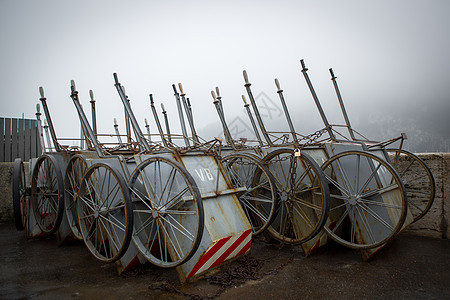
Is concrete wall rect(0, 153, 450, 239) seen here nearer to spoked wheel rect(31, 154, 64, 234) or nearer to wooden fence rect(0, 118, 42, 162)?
spoked wheel rect(31, 154, 64, 234)

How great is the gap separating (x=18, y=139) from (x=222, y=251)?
22.5 ft

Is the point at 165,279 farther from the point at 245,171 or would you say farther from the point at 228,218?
the point at 245,171

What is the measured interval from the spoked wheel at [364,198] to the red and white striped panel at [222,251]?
4.01 feet

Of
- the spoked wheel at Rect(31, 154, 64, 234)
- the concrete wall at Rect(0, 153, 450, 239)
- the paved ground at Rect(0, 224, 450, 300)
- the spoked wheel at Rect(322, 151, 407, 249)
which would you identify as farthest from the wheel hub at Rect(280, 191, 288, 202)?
the spoked wheel at Rect(31, 154, 64, 234)

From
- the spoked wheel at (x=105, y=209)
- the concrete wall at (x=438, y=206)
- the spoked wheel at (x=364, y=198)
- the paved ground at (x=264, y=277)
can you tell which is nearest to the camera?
the paved ground at (x=264, y=277)

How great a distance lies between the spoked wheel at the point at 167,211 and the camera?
11.2ft

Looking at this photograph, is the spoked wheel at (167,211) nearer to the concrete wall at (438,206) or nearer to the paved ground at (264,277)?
the paved ground at (264,277)

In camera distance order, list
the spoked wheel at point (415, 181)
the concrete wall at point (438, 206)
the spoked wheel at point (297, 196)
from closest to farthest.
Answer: the spoked wheel at point (297, 196) < the concrete wall at point (438, 206) < the spoked wheel at point (415, 181)

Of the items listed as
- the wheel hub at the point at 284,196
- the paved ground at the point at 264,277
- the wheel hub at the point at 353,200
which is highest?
the wheel hub at the point at 284,196

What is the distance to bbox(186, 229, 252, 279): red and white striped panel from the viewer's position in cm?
344

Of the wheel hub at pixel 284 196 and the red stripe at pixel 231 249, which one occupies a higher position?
the wheel hub at pixel 284 196

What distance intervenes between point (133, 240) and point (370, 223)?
3.01 metres

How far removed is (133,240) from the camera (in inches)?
149

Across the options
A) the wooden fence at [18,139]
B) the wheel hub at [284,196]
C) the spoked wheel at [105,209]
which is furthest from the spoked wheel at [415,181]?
the wooden fence at [18,139]
